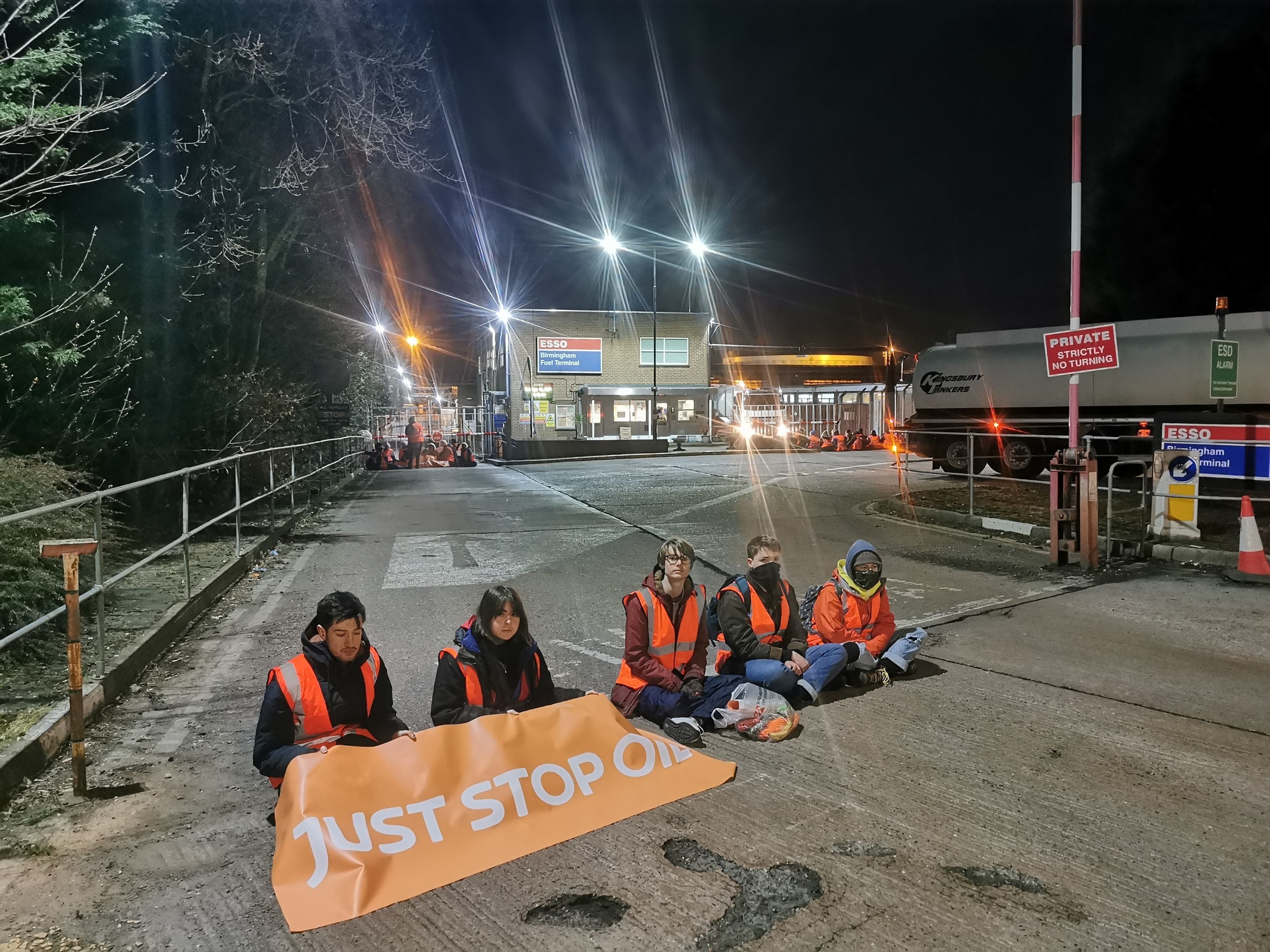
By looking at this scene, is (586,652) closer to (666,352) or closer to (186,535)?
(186,535)

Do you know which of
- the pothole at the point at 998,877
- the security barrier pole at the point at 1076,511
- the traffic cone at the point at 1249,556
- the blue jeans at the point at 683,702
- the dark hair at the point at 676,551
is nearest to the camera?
the pothole at the point at 998,877

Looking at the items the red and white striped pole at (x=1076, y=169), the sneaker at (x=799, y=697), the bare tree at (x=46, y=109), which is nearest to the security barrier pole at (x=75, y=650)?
the sneaker at (x=799, y=697)

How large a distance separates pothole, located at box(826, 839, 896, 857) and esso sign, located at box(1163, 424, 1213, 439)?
9.77m

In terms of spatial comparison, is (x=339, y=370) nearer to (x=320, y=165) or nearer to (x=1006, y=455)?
(x=320, y=165)

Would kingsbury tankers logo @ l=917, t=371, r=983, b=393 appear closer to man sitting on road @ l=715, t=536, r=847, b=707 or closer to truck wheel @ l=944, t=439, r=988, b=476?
truck wheel @ l=944, t=439, r=988, b=476

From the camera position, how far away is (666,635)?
5.11m

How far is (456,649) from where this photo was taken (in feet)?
14.8

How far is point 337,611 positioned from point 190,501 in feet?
40.7

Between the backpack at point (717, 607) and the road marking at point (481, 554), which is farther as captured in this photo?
the road marking at point (481, 554)

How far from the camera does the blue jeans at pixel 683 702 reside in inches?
191

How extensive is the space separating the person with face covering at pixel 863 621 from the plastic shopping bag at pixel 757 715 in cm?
93

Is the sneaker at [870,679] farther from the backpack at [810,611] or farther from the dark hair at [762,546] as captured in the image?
the dark hair at [762,546]

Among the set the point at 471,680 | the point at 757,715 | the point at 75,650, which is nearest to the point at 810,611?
the point at 757,715

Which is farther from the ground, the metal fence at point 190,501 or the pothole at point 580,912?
the metal fence at point 190,501
